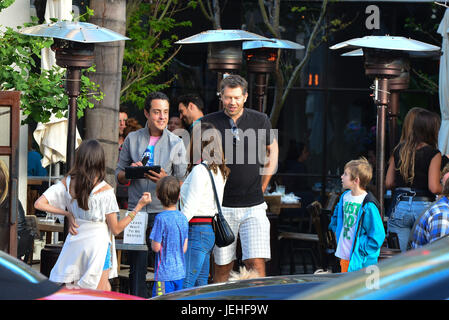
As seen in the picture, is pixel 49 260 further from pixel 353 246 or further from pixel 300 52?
pixel 300 52

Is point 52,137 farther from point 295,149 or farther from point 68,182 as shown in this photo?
point 295,149

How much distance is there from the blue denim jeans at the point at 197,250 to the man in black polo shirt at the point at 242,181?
267mm

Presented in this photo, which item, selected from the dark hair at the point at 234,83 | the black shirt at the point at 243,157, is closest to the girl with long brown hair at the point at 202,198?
the black shirt at the point at 243,157

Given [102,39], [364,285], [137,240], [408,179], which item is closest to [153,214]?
[137,240]

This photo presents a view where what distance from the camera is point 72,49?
683 centimetres

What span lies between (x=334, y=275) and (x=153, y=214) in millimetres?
3368

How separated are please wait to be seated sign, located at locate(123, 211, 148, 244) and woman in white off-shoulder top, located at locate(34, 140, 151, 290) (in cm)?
43

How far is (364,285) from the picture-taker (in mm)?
2281

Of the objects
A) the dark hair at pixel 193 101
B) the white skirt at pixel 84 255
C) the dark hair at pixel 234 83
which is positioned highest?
the dark hair at pixel 234 83

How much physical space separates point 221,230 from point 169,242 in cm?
47

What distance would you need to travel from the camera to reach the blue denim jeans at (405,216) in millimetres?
7176

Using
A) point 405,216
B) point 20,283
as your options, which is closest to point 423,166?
point 405,216

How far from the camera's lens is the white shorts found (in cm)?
667

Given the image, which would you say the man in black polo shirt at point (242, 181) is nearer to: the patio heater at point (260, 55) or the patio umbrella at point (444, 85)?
the patio heater at point (260, 55)
